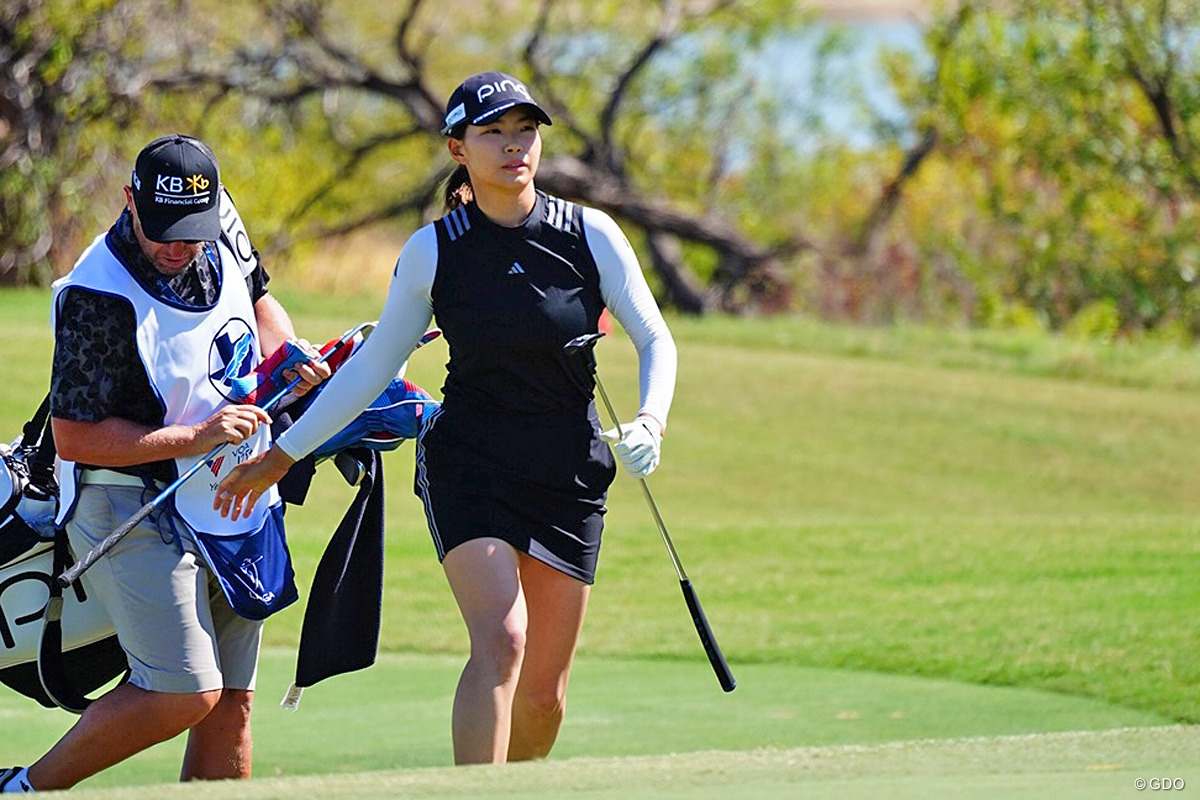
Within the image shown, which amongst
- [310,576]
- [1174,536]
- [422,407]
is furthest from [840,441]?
[422,407]

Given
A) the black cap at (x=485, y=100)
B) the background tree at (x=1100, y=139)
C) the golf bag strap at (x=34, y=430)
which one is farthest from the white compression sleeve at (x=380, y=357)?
the background tree at (x=1100, y=139)

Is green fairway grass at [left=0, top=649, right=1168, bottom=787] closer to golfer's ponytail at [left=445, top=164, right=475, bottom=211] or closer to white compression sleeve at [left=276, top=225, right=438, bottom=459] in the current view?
white compression sleeve at [left=276, top=225, right=438, bottom=459]

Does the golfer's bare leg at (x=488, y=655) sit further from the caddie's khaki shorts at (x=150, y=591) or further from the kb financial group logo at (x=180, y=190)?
the kb financial group logo at (x=180, y=190)

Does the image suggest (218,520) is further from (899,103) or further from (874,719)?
(899,103)

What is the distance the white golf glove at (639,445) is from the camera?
4719 millimetres

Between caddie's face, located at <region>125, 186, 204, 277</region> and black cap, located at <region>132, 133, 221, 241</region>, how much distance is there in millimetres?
35

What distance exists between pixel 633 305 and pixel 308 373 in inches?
35.7

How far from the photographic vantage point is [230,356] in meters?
5.02

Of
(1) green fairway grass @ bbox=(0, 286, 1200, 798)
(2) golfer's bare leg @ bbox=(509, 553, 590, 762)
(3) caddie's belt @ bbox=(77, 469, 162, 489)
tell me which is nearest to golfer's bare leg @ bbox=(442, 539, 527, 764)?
(2) golfer's bare leg @ bbox=(509, 553, 590, 762)

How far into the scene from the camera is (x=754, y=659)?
334 inches

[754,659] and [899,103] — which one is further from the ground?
[899,103]

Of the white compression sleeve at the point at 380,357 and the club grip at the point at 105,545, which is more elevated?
the white compression sleeve at the point at 380,357

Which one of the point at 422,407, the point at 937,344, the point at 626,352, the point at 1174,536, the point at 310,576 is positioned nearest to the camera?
the point at 422,407

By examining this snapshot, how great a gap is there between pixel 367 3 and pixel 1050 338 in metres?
16.3
